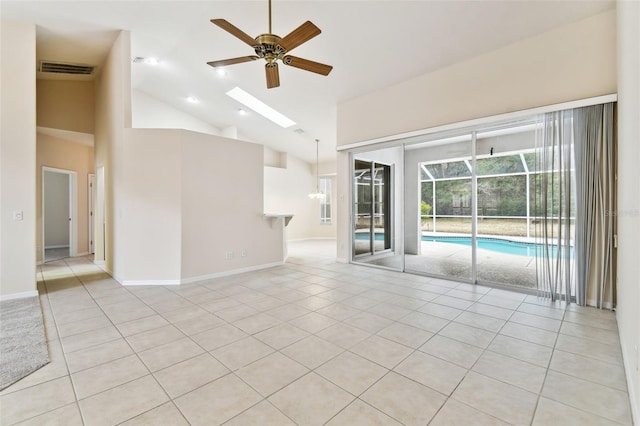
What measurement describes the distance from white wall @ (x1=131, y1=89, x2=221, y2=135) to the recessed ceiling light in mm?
1810

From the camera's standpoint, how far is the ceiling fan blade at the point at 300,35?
2502mm

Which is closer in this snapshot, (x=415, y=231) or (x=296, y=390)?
(x=296, y=390)

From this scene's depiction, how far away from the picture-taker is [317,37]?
14.0 ft

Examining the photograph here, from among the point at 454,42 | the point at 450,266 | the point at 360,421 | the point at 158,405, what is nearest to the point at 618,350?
the point at 360,421

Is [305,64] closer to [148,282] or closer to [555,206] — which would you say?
[555,206]

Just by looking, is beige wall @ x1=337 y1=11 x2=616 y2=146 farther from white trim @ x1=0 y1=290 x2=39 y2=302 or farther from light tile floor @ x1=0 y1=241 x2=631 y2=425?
white trim @ x1=0 y1=290 x2=39 y2=302

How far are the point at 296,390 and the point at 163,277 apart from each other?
11.8ft

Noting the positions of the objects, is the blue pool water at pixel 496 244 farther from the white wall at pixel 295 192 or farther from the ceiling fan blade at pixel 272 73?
the white wall at pixel 295 192

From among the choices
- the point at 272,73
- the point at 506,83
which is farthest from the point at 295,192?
the point at 506,83

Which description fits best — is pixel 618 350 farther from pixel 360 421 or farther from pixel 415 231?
pixel 415 231

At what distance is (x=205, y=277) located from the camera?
4.89 meters

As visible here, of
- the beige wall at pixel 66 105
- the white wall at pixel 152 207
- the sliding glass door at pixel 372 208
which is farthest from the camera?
the sliding glass door at pixel 372 208

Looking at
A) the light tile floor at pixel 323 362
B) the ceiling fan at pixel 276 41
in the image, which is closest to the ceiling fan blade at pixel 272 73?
the ceiling fan at pixel 276 41

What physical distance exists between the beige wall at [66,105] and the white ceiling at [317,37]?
108 cm
